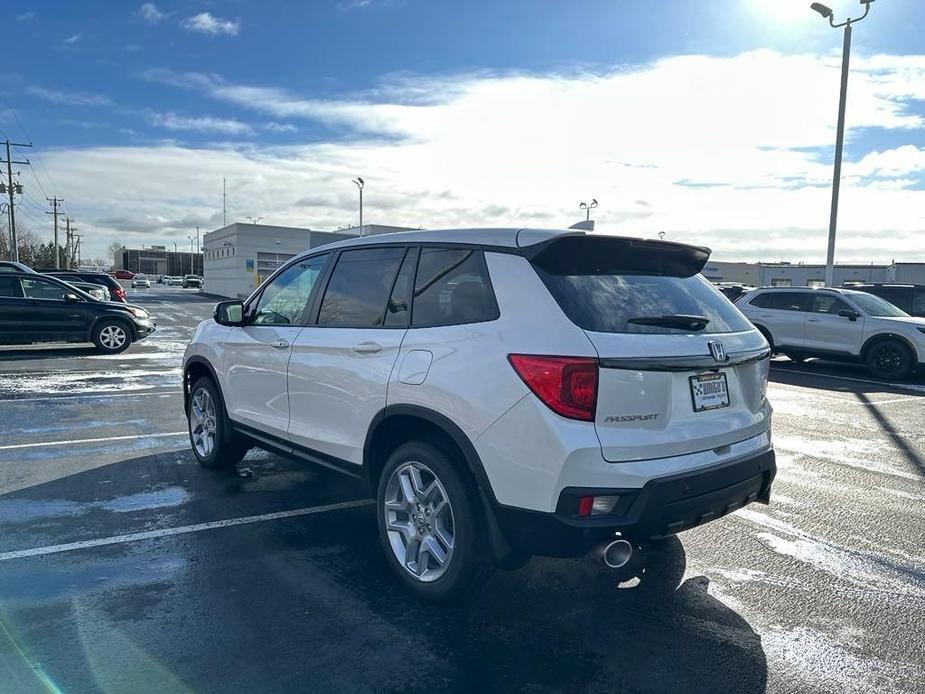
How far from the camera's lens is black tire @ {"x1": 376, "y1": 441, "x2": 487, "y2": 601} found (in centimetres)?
325

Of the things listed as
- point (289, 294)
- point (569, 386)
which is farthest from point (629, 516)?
point (289, 294)

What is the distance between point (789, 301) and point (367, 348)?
12.6 meters

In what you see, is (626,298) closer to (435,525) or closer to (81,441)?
(435,525)

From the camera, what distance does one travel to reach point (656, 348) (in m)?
3.06

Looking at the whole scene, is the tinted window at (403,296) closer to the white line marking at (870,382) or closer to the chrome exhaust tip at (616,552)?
the chrome exhaust tip at (616,552)

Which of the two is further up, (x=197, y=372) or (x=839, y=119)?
(x=839, y=119)

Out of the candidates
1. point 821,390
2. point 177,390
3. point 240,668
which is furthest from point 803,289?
point 240,668

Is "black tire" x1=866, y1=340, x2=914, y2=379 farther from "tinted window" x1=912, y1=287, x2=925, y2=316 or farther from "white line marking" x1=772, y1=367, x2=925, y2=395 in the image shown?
"tinted window" x1=912, y1=287, x2=925, y2=316

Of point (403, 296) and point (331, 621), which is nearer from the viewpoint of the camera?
point (331, 621)

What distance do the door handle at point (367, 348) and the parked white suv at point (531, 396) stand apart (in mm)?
13

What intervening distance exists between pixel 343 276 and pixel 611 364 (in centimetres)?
209

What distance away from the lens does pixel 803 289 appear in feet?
45.4

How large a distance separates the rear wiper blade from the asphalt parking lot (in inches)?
57.2

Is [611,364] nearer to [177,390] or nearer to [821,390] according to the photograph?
[177,390]
